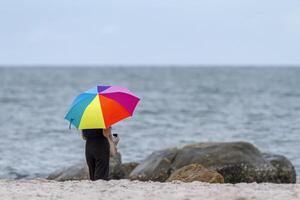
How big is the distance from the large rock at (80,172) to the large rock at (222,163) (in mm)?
469

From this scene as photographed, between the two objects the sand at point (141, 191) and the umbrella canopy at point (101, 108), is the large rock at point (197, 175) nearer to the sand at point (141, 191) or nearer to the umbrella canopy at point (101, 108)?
the sand at point (141, 191)

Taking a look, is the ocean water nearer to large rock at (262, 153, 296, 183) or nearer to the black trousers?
large rock at (262, 153, 296, 183)

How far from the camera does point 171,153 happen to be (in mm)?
17281

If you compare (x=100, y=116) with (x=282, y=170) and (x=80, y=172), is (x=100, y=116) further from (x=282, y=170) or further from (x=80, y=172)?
(x=282, y=170)

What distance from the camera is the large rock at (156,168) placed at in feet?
54.6

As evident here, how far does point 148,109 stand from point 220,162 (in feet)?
107

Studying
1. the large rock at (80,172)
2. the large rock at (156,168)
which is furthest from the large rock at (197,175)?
the large rock at (80,172)

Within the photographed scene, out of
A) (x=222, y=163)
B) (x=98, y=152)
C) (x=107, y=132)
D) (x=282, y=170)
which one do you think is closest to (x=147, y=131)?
(x=282, y=170)

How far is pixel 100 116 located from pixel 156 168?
5.95 m

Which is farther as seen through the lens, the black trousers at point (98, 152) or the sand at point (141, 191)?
the black trousers at point (98, 152)

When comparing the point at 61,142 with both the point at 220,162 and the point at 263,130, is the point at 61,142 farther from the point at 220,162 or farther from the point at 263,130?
the point at 220,162

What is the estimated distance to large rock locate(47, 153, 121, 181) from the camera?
1673 centimetres

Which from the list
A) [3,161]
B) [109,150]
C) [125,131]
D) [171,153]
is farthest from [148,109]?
[109,150]

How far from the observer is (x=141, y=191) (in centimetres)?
1056
